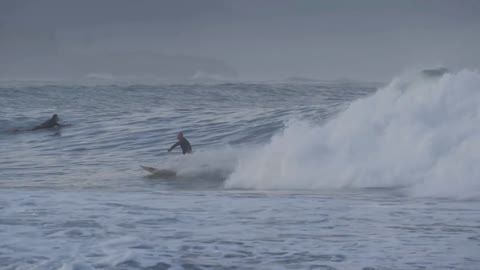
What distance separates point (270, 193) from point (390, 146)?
3856 millimetres

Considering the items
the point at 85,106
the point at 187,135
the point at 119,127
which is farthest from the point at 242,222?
the point at 85,106

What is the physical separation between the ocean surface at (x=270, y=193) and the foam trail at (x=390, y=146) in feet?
0.11

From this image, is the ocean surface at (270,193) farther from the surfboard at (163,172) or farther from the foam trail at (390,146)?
the surfboard at (163,172)

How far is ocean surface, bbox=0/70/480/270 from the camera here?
891cm

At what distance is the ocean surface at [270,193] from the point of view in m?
8.91

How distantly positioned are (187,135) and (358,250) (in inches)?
765

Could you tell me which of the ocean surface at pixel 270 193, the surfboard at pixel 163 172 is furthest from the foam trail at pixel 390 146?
the surfboard at pixel 163 172

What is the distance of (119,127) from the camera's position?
3159 centimetres

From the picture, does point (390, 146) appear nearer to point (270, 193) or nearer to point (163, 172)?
point (270, 193)

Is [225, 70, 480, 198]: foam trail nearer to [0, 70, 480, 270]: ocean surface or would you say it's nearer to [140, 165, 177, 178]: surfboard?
[0, 70, 480, 270]: ocean surface

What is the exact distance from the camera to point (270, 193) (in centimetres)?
1456

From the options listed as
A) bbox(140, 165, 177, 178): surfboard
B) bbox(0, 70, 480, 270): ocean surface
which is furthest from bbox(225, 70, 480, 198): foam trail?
bbox(140, 165, 177, 178): surfboard

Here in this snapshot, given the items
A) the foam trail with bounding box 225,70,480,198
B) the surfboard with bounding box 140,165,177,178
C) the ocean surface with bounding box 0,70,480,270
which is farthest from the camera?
the surfboard with bounding box 140,165,177,178

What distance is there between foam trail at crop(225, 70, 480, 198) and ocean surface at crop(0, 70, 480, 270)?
35mm
